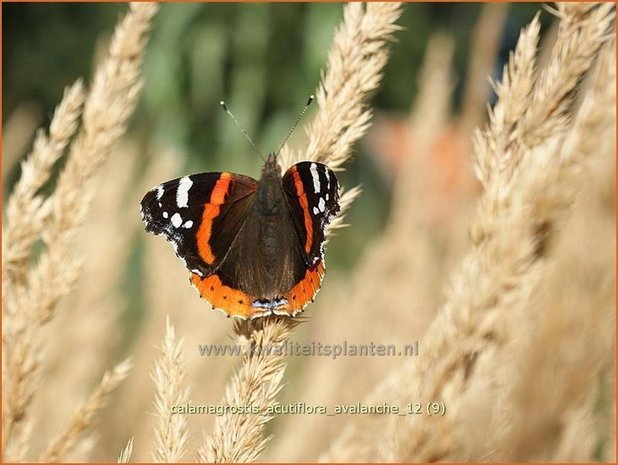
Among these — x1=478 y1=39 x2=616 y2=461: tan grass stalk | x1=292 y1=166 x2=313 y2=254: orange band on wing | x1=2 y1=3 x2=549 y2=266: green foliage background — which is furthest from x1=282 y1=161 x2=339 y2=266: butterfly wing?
x1=2 y1=3 x2=549 y2=266: green foliage background

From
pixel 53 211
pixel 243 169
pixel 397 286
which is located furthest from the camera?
pixel 243 169

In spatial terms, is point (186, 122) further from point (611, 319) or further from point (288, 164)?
point (611, 319)

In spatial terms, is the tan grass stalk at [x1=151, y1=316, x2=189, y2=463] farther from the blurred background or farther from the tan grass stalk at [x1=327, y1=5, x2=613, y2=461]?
→ the blurred background

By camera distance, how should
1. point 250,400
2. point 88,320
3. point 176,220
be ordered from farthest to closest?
point 88,320 < point 176,220 < point 250,400

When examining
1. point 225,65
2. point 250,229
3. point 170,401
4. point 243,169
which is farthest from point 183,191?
point 225,65

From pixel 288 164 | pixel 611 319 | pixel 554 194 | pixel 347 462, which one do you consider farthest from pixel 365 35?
pixel 347 462

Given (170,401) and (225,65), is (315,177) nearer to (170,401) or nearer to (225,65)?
(170,401)
